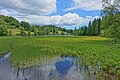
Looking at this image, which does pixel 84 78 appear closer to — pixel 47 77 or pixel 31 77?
pixel 47 77

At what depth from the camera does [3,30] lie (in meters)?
165

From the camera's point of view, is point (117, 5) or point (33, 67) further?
point (117, 5)

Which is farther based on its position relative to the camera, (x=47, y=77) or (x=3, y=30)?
(x=3, y=30)

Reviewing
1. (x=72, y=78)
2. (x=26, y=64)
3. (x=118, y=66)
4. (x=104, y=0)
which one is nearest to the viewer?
(x=72, y=78)

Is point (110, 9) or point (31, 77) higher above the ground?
point (110, 9)

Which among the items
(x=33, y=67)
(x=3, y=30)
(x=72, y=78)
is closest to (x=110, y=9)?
(x=33, y=67)

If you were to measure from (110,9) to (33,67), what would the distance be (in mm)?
17111

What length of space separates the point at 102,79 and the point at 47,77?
4.51 metres

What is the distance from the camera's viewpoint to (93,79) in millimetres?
16812

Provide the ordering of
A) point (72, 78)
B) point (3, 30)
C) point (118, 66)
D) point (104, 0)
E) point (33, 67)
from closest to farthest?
point (72, 78), point (118, 66), point (33, 67), point (104, 0), point (3, 30)

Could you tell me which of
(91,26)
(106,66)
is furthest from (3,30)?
(106,66)

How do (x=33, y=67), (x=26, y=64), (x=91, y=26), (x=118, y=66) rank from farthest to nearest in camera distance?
(x=91, y=26) < (x=26, y=64) < (x=33, y=67) < (x=118, y=66)

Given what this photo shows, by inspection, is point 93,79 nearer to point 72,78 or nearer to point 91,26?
point 72,78

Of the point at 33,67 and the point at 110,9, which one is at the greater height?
the point at 110,9
